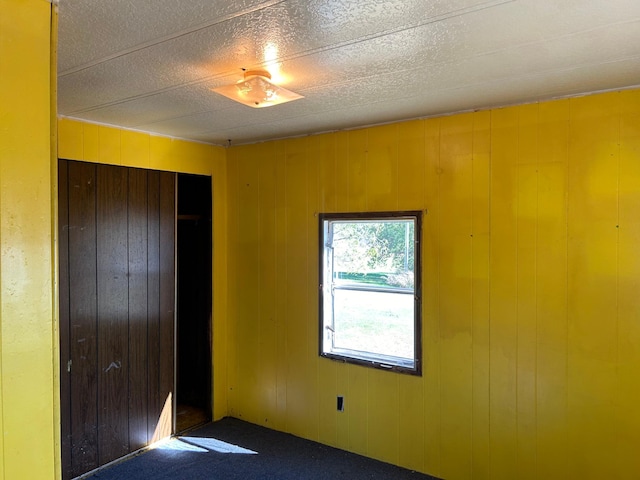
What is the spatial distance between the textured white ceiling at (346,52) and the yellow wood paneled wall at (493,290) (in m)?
0.29

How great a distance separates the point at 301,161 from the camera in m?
3.46

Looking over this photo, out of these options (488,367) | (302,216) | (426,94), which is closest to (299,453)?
(488,367)

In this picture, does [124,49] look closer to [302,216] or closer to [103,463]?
[302,216]

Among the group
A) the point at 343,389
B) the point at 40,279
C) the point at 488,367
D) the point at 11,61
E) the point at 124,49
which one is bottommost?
the point at 343,389

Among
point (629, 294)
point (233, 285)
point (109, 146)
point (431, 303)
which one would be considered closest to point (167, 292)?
point (233, 285)

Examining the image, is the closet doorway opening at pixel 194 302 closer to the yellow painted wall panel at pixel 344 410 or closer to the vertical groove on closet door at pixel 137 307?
the vertical groove on closet door at pixel 137 307

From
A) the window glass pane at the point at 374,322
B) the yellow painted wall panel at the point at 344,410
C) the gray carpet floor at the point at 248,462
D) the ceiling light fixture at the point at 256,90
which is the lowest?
the gray carpet floor at the point at 248,462

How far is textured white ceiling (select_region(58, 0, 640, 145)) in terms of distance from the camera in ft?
4.87

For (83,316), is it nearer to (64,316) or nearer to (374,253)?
(64,316)

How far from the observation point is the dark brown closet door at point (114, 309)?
2912 millimetres

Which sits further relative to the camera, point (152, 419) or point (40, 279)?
point (152, 419)

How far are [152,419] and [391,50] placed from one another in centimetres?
306

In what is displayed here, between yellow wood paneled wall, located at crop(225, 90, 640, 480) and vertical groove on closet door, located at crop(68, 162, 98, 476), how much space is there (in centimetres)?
131

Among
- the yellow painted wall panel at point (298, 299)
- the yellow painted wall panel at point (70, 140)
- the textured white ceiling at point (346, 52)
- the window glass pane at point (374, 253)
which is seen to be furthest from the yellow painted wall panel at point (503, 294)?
the yellow painted wall panel at point (70, 140)
